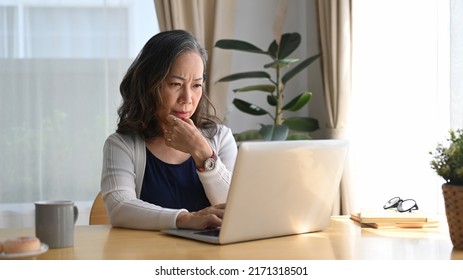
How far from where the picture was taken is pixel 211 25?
4250 mm

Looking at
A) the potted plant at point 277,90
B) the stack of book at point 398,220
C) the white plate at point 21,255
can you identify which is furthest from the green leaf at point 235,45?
the white plate at point 21,255

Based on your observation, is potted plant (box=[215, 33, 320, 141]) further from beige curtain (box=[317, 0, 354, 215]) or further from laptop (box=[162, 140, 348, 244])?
laptop (box=[162, 140, 348, 244])

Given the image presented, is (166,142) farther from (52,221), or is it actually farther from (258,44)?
(258,44)

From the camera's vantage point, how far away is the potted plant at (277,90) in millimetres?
3896

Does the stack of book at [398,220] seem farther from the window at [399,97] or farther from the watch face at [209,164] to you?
the window at [399,97]

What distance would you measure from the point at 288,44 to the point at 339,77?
0.33m

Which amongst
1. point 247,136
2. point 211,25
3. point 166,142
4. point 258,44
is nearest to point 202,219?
point 166,142

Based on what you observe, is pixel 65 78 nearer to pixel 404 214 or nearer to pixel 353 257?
pixel 404 214

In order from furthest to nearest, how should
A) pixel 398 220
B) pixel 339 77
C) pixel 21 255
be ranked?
pixel 339 77 → pixel 398 220 → pixel 21 255

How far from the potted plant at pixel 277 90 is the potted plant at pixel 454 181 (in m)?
2.18

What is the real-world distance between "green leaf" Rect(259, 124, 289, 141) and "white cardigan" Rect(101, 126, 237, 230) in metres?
1.40

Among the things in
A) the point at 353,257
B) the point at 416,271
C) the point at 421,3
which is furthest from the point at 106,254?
the point at 421,3

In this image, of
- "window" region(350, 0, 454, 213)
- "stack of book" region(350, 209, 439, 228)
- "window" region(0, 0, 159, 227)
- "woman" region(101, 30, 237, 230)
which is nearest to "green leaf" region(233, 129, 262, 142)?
"window" region(350, 0, 454, 213)

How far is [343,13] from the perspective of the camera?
3.92 m
